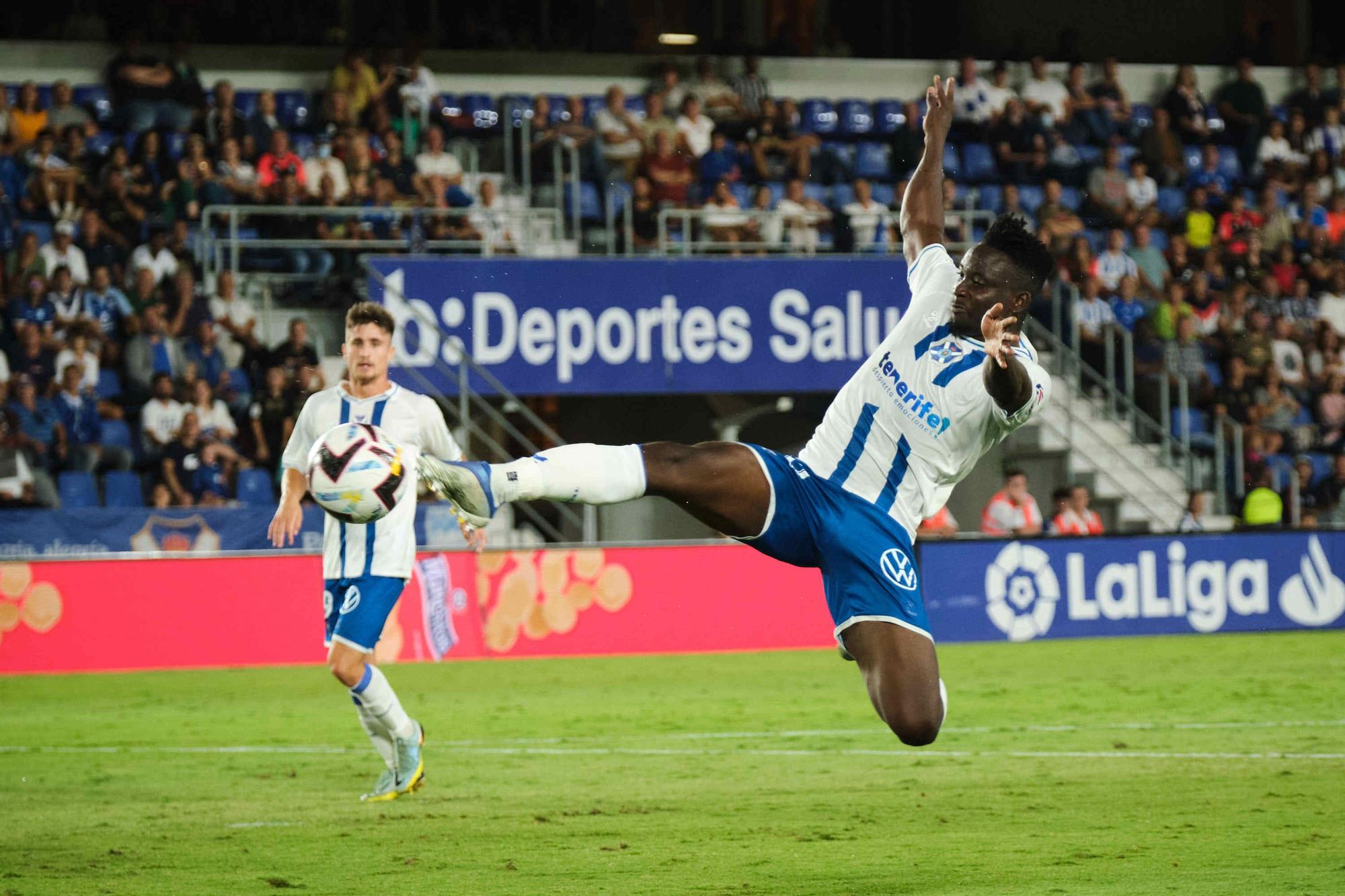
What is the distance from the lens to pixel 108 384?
57.9 feet

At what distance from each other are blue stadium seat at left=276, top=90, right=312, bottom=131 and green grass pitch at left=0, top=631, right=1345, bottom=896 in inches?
339

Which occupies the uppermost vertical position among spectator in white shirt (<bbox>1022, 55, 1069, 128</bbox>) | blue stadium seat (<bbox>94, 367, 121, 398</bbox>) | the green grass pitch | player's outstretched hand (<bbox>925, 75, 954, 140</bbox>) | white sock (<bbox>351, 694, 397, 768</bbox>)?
spectator in white shirt (<bbox>1022, 55, 1069, 128</bbox>)

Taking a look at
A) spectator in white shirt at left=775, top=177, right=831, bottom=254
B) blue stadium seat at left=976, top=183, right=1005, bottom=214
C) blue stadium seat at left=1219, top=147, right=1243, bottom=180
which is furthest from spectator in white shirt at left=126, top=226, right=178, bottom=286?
blue stadium seat at left=1219, top=147, right=1243, bottom=180

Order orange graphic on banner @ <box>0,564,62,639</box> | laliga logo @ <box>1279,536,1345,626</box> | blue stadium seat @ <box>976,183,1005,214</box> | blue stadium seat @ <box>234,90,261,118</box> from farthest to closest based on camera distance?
blue stadium seat @ <box>976,183,1005,214</box> → blue stadium seat @ <box>234,90,261,118</box> → laliga logo @ <box>1279,536,1345,626</box> → orange graphic on banner @ <box>0,564,62,639</box>

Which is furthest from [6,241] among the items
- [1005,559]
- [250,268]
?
[1005,559]

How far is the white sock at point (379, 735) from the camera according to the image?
8195mm

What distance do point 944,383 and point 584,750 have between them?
176 inches

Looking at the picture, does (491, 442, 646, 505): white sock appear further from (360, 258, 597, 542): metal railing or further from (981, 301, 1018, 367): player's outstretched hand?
(360, 258, 597, 542): metal railing

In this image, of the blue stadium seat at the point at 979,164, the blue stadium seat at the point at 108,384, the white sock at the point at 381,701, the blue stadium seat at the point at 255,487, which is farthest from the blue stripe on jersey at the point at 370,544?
the blue stadium seat at the point at 979,164

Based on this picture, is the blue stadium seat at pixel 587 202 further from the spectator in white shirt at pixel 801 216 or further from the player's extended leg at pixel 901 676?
the player's extended leg at pixel 901 676

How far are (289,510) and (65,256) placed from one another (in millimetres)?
11022

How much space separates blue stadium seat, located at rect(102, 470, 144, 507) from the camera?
55.4 feet

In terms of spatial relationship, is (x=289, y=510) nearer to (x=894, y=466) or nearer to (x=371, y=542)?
(x=371, y=542)

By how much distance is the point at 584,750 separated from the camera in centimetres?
1020
